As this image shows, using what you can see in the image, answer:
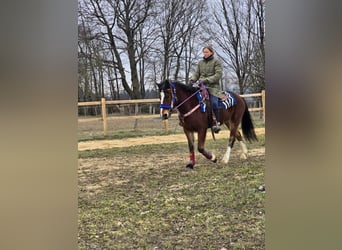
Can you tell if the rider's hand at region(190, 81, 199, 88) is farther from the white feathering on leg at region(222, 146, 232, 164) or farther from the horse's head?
the white feathering on leg at region(222, 146, 232, 164)

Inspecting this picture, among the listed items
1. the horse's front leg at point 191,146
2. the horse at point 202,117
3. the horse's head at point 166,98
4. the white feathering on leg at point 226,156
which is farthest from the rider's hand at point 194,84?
the white feathering on leg at point 226,156

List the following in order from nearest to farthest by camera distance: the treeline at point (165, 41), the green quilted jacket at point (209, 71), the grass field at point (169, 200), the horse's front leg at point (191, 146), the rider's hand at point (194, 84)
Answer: the grass field at point (169, 200), the treeline at point (165, 41), the green quilted jacket at point (209, 71), the rider's hand at point (194, 84), the horse's front leg at point (191, 146)

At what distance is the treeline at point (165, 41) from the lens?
49.1 inches

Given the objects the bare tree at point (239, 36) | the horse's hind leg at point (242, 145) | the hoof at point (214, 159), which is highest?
the bare tree at point (239, 36)

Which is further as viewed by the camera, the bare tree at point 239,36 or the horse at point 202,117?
the horse at point 202,117

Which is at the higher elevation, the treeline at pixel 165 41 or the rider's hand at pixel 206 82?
the treeline at pixel 165 41

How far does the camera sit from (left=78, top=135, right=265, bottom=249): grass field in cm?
100

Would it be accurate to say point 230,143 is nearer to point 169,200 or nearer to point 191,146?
point 191,146

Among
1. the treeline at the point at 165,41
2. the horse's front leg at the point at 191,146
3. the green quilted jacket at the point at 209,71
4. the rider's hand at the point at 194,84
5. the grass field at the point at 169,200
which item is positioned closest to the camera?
the grass field at the point at 169,200

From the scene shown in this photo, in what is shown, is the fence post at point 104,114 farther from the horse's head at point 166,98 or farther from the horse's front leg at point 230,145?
the horse's front leg at point 230,145
